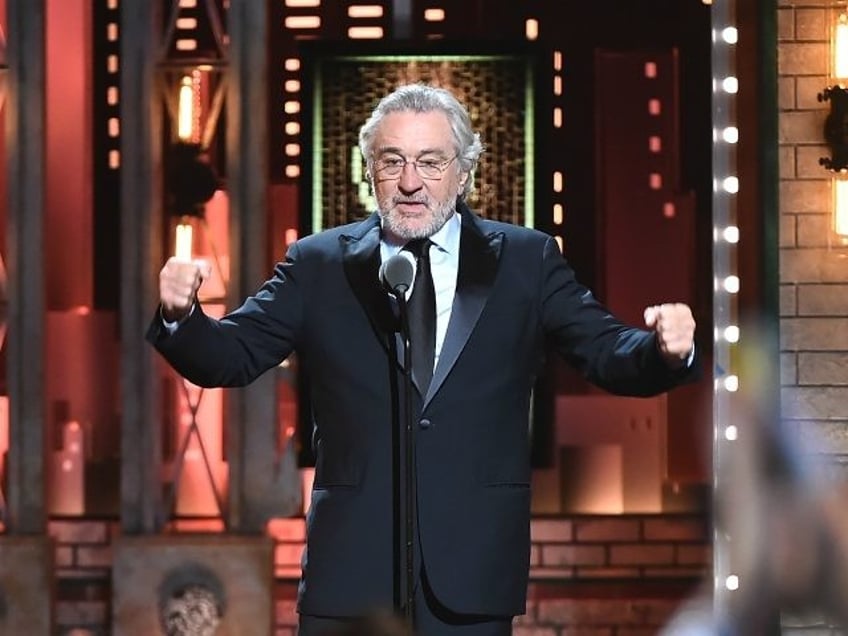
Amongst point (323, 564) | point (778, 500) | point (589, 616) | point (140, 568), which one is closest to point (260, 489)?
point (140, 568)

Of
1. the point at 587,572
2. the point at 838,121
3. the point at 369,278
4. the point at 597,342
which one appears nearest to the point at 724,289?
the point at 838,121

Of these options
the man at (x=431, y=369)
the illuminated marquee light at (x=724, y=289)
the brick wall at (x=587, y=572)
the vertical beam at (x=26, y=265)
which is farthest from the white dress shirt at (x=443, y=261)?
the brick wall at (x=587, y=572)

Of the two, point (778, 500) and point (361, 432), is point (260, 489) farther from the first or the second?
point (361, 432)

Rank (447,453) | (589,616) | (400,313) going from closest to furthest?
(400,313)
(447,453)
(589,616)

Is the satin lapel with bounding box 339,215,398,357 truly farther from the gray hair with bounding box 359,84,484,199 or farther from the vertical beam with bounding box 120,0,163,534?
the vertical beam with bounding box 120,0,163,534

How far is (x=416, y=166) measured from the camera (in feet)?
10.6

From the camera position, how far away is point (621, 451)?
692 centimetres

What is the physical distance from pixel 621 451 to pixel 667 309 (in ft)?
12.8

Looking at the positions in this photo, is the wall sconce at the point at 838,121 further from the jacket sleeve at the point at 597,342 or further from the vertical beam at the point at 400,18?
the jacket sleeve at the point at 597,342

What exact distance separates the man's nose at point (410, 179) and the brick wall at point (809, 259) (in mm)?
2714

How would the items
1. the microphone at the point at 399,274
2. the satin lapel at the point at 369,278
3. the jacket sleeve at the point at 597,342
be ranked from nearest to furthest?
the microphone at the point at 399,274 → the jacket sleeve at the point at 597,342 → the satin lapel at the point at 369,278

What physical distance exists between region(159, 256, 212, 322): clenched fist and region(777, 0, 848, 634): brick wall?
2998 millimetres

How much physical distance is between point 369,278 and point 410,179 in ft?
0.75

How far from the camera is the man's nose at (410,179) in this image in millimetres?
3207
